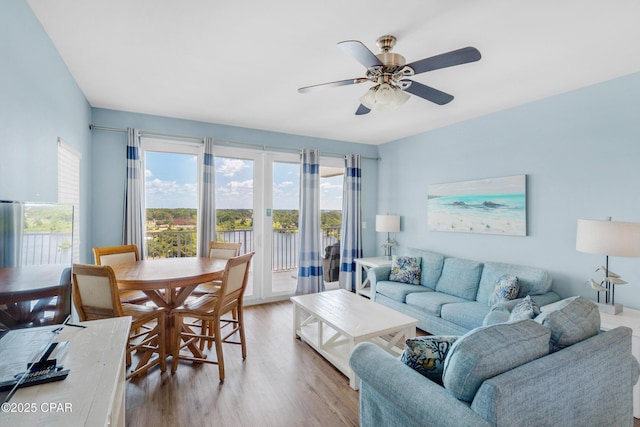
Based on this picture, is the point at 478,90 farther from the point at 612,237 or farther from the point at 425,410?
the point at 425,410

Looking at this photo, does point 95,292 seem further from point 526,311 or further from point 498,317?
point 498,317

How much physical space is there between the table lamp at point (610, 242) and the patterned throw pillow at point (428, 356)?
168 cm

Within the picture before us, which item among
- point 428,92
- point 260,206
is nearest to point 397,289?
point 260,206

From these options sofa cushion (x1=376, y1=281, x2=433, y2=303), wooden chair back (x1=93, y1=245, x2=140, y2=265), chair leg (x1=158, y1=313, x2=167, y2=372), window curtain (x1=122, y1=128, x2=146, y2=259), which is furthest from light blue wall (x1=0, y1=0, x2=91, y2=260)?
sofa cushion (x1=376, y1=281, x2=433, y2=303)

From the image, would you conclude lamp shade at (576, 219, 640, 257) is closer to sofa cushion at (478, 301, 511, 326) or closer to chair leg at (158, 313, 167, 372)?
sofa cushion at (478, 301, 511, 326)

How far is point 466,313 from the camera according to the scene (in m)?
2.91

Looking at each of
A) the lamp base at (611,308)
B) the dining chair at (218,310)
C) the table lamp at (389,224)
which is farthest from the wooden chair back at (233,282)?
the lamp base at (611,308)

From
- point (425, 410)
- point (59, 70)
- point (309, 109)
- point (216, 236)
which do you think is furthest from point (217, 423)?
point (309, 109)

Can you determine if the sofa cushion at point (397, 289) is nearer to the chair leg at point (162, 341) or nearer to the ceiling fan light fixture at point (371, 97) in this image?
the ceiling fan light fixture at point (371, 97)

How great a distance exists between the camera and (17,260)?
3.52 ft

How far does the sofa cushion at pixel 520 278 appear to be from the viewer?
9.47 feet

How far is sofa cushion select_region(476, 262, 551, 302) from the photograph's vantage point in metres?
2.89

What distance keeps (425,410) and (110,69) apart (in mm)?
3266

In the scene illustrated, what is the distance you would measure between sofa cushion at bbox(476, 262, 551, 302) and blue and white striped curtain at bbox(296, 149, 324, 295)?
2292 mm
